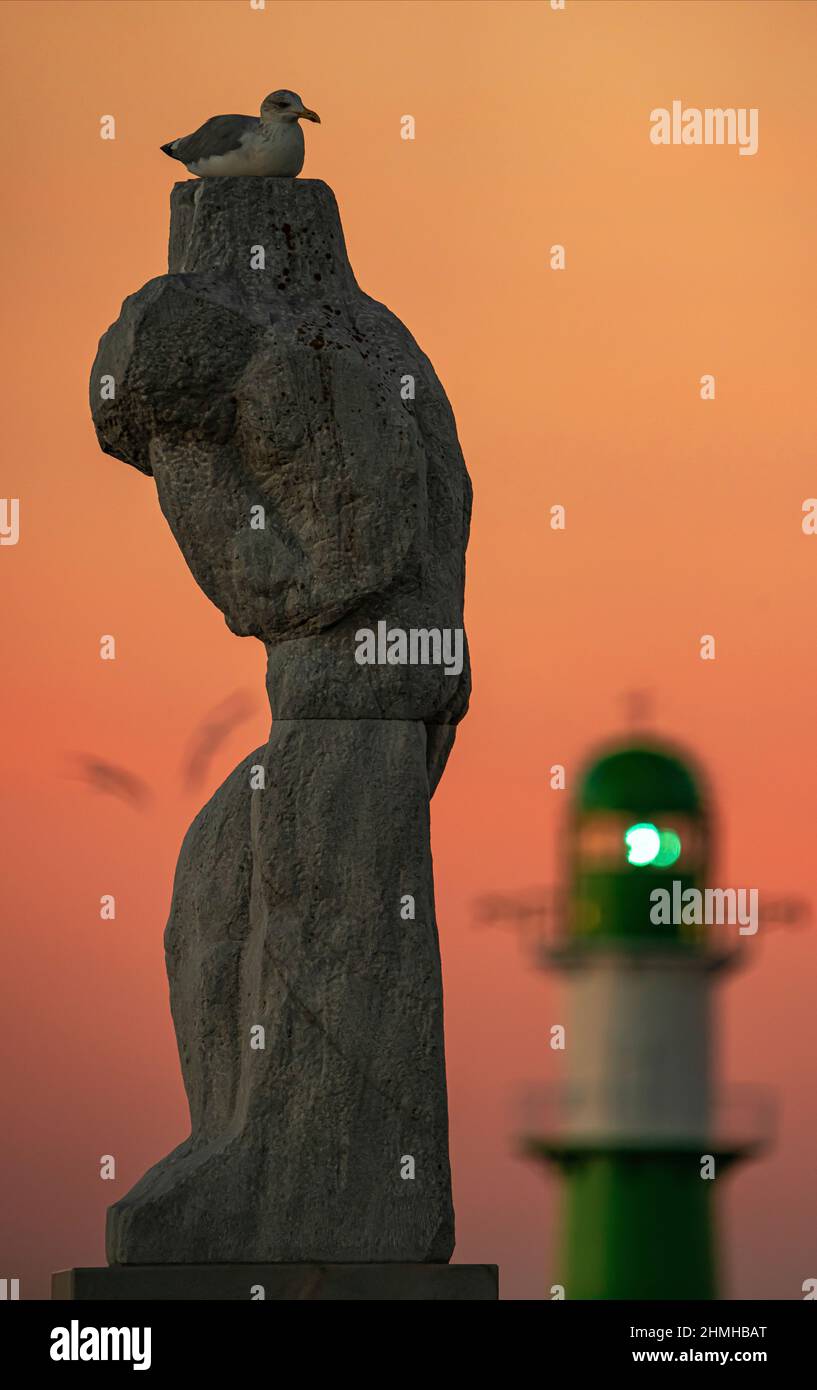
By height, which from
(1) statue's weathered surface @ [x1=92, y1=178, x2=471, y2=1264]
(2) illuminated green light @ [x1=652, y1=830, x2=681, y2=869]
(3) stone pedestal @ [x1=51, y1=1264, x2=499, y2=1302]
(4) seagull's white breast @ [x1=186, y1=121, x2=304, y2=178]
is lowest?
(3) stone pedestal @ [x1=51, y1=1264, x2=499, y2=1302]

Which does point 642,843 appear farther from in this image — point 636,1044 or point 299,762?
point 299,762

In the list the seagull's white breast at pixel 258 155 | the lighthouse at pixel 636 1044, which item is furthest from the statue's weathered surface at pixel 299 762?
the lighthouse at pixel 636 1044

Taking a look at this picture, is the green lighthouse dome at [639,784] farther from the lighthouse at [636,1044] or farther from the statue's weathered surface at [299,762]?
the statue's weathered surface at [299,762]

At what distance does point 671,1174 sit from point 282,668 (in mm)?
15109

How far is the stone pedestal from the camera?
15.3 meters

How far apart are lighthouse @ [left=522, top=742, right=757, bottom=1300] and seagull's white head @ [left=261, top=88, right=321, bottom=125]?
48.5ft

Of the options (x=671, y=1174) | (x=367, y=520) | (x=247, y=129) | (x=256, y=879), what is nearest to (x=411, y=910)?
(x=256, y=879)

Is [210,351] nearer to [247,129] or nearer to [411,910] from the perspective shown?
[247,129]

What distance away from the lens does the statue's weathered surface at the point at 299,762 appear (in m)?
15.5

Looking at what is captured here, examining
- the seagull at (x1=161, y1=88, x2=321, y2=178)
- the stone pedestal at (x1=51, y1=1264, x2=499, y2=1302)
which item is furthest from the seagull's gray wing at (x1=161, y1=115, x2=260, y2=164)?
the stone pedestal at (x1=51, y1=1264, x2=499, y2=1302)

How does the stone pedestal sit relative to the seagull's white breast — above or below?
below

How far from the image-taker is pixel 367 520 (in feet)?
52.0

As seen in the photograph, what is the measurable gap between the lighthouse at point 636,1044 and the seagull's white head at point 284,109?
14.8 meters

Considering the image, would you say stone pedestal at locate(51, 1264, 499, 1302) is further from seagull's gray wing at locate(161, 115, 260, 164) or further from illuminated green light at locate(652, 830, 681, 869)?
illuminated green light at locate(652, 830, 681, 869)
